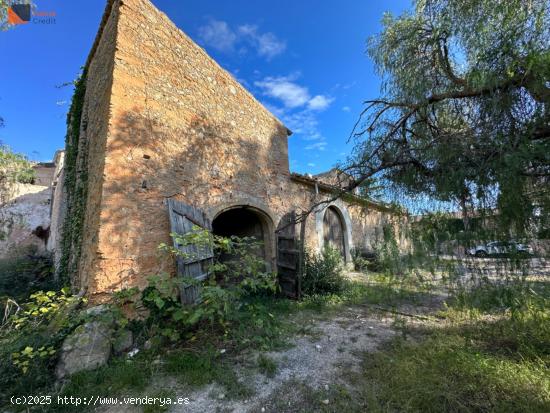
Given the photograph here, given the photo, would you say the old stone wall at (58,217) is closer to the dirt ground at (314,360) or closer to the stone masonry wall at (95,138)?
the stone masonry wall at (95,138)

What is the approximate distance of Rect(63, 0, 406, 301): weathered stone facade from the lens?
137 inches

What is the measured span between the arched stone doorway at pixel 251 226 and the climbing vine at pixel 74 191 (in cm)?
249

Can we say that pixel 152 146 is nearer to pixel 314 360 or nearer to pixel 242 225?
pixel 242 225

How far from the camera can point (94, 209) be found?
142 inches

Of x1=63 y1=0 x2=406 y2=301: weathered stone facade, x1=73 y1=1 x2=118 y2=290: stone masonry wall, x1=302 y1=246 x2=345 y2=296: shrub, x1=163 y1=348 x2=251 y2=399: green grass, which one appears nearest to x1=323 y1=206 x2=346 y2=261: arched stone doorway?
x1=302 y1=246 x2=345 y2=296: shrub

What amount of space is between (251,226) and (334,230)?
3.31 m

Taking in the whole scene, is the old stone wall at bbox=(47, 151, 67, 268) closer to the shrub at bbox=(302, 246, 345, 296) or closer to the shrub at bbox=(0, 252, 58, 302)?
the shrub at bbox=(0, 252, 58, 302)

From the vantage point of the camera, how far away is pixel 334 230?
8.54m

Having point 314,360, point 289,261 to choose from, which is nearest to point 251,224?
point 289,261

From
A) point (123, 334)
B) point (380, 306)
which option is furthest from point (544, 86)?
point (123, 334)

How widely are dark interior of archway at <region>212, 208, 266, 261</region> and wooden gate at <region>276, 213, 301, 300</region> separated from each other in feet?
1.58

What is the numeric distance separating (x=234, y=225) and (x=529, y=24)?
20.2 ft

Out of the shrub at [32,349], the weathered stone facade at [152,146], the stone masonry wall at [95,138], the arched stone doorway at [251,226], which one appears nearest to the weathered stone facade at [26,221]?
the stone masonry wall at [95,138]

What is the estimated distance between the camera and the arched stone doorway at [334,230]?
811 cm
